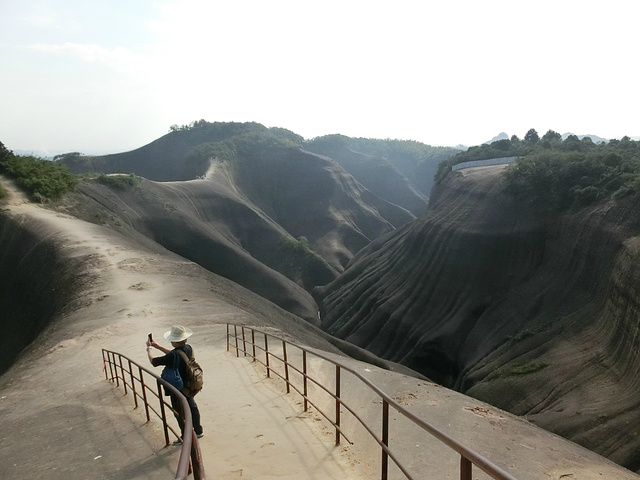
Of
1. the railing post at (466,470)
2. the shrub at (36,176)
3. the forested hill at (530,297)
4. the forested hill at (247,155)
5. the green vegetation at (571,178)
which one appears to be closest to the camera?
the railing post at (466,470)

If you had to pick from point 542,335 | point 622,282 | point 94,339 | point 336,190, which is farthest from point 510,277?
point 336,190

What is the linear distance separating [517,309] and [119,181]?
4207 cm

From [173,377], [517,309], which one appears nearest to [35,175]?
[173,377]

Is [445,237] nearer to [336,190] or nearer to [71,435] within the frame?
[71,435]

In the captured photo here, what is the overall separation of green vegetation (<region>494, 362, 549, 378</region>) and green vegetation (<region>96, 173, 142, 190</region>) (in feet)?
139

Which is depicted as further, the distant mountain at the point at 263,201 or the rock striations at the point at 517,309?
the distant mountain at the point at 263,201

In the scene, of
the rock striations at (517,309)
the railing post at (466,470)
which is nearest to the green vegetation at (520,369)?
the rock striations at (517,309)

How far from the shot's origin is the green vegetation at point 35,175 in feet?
117

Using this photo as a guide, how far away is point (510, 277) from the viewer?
34469 millimetres

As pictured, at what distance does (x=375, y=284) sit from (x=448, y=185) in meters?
15.0

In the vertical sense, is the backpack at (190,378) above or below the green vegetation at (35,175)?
below

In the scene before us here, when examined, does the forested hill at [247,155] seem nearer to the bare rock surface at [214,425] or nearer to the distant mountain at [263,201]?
the distant mountain at [263,201]

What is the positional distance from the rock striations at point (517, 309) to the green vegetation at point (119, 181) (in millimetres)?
26128

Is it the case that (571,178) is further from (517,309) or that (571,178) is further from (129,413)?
(129,413)
